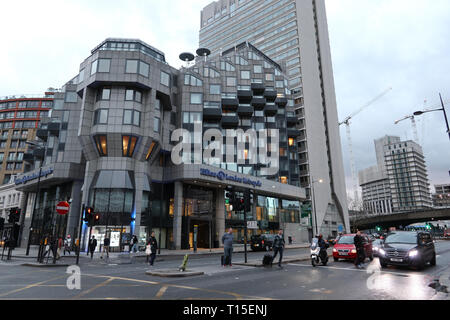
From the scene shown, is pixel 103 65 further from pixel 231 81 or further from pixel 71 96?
pixel 231 81

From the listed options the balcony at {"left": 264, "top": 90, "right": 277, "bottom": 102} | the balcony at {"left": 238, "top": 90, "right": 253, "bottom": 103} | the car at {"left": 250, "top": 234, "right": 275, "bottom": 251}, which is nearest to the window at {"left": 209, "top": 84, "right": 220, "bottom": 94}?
the balcony at {"left": 238, "top": 90, "right": 253, "bottom": 103}

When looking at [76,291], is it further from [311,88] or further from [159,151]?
[311,88]

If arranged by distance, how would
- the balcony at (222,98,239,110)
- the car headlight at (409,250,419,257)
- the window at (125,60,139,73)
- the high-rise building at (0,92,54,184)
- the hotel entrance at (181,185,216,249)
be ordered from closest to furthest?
1. the car headlight at (409,250,419,257)
2. the window at (125,60,139,73)
3. the hotel entrance at (181,185,216,249)
4. the balcony at (222,98,239,110)
5. the high-rise building at (0,92,54,184)

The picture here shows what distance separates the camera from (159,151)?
3947 cm

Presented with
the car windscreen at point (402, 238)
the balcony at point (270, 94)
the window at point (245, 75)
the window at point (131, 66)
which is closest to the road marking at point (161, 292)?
the car windscreen at point (402, 238)

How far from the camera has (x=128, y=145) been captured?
35.4 m

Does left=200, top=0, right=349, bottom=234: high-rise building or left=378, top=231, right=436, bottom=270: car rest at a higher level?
left=200, top=0, right=349, bottom=234: high-rise building

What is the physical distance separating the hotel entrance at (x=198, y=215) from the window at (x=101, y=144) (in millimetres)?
11560

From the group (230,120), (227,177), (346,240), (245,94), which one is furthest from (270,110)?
(346,240)

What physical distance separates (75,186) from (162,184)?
1158 centimetres

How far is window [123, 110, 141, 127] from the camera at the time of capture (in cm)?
3522

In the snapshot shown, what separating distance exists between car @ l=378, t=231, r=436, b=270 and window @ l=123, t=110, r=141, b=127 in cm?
2983

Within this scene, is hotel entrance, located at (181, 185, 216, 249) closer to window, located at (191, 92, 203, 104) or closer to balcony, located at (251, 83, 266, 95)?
window, located at (191, 92, 203, 104)

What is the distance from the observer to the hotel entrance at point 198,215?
3922 cm
